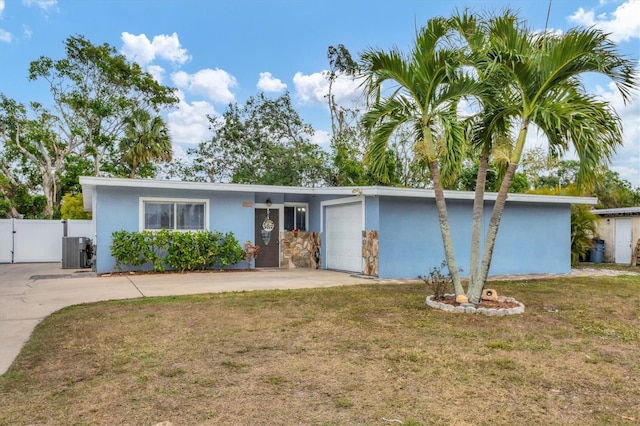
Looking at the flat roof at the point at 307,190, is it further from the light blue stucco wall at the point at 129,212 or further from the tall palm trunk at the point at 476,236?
the tall palm trunk at the point at 476,236

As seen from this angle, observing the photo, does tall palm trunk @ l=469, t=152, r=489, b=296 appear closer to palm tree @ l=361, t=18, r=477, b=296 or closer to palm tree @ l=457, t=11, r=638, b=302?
palm tree @ l=457, t=11, r=638, b=302

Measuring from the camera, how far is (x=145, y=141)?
2275 centimetres

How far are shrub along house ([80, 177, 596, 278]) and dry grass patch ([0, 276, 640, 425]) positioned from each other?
4.58 metres

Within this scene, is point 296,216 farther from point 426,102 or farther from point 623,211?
point 623,211

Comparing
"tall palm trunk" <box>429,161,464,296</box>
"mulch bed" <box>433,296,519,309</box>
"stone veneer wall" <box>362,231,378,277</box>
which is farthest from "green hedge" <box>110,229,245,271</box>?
"tall palm trunk" <box>429,161,464,296</box>

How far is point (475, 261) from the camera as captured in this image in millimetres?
7465

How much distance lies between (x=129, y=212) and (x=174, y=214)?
3.84 feet

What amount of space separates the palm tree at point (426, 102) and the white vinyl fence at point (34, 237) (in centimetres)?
1416

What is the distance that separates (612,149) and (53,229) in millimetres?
19341

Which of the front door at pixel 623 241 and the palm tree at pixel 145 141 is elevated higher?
the palm tree at pixel 145 141

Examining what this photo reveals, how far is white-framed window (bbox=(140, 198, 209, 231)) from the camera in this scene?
1259 cm

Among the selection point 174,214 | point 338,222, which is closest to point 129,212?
point 174,214

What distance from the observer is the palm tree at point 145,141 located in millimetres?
22531

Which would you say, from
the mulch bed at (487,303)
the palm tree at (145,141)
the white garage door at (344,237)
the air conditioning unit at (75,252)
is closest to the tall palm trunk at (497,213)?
the mulch bed at (487,303)
